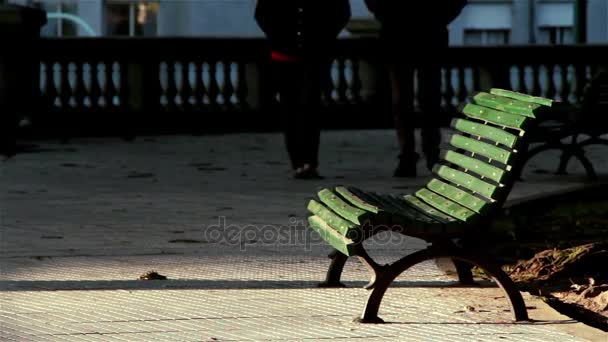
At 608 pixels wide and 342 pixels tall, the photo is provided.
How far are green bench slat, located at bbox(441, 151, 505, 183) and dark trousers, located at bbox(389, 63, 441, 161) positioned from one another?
191 inches

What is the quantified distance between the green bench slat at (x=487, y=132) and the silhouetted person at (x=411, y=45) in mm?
4764

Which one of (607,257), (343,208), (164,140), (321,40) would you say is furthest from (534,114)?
(164,140)

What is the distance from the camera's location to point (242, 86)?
1855 cm

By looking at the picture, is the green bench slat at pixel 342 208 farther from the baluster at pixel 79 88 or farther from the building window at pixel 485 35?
the building window at pixel 485 35

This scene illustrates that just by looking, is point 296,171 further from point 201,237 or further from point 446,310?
point 446,310

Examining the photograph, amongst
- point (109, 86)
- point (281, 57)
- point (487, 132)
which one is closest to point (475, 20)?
point (109, 86)

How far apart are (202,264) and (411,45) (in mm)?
4567

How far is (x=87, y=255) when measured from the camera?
847 cm

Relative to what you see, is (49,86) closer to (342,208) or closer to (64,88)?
(64,88)

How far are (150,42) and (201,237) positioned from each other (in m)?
9.19

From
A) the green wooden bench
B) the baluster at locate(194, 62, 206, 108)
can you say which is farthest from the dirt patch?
the baluster at locate(194, 62, 206, 108)

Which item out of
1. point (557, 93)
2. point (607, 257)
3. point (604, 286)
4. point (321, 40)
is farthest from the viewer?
point (557, 93)

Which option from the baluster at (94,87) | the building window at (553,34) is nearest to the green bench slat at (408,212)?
the baluster at (94,87)

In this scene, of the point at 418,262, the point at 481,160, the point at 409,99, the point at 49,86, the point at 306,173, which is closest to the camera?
the point at 418,262
